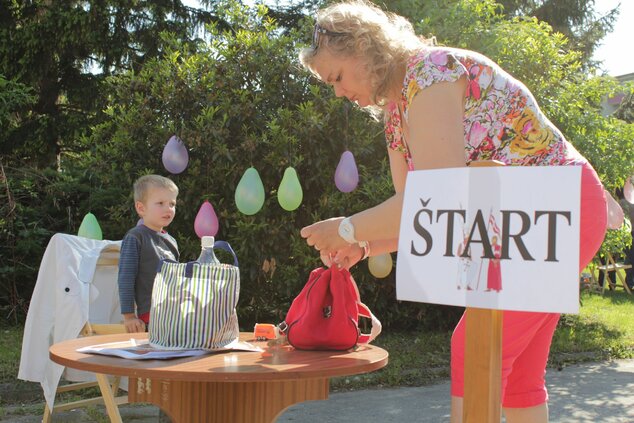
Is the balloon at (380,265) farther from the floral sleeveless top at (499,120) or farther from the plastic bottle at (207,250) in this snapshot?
the floral sleeveless top at (499,120)

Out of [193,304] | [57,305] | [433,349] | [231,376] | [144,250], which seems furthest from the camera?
[433,349]

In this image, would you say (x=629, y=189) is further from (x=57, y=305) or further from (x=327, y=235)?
(x=327, y=235)

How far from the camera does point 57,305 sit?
12.5ft

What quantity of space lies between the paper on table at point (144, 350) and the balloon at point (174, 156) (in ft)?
12.0

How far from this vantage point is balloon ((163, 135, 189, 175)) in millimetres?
6062

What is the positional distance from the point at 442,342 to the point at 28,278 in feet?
14.6

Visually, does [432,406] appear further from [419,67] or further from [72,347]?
[419,67]

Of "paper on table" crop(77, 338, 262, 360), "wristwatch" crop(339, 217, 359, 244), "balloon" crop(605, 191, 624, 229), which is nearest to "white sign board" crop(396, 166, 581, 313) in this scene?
"wristwatch" crop(339, 217, 359, 244)

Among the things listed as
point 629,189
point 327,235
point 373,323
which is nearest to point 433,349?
point 629,189

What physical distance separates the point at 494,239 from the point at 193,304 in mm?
1192

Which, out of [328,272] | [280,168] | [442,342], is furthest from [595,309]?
[328,272]

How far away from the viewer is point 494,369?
1.40 meters

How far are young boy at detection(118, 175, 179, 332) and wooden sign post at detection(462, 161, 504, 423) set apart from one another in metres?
2.75

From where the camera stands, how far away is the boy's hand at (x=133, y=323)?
12.7 feet
